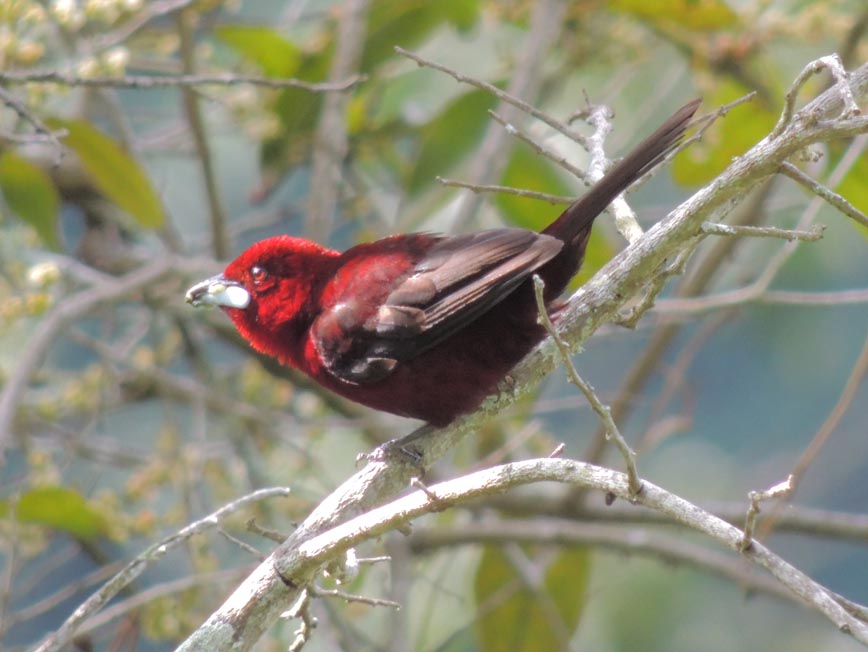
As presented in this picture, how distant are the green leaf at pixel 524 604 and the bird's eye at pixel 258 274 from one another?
5.89 ft

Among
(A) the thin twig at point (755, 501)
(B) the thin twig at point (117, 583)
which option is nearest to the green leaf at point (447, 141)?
(B) the thin twig at point (117, 583)

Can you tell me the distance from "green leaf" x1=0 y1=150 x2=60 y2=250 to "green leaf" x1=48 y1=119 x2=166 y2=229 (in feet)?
0.58

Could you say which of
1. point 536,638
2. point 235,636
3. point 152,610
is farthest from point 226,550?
point 235,636

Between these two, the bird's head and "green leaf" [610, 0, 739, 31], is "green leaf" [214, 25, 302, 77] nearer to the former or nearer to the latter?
"green leaf" [610, 0, 739, 31]

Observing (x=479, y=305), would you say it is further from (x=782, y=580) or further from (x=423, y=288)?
(x=782, y=580)

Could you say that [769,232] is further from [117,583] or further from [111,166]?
[111,166]

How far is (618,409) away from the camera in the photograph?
5.10 metres

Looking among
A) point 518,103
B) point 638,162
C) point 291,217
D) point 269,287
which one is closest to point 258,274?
point 269,287

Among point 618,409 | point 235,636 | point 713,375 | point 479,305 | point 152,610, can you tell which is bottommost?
point 235,636

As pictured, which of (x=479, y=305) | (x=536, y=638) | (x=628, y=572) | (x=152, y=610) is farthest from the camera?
(x=628, y=572)

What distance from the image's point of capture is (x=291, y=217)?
5.78 m

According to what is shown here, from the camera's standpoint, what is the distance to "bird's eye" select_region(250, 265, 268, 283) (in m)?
3.56

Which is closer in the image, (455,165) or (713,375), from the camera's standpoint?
(455,165)

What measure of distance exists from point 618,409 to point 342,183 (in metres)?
1.66
